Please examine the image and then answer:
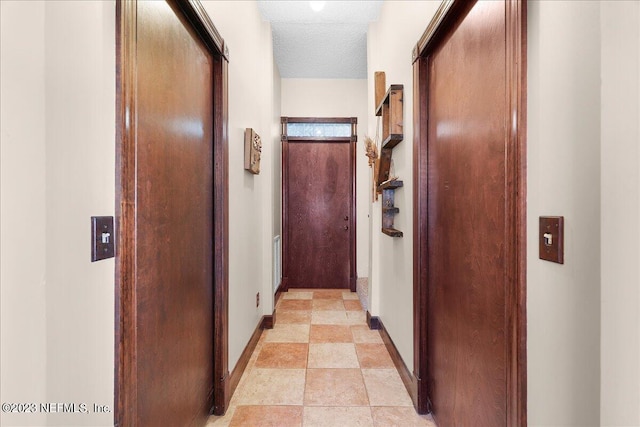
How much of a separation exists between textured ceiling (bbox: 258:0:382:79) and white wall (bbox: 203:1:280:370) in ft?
0.73

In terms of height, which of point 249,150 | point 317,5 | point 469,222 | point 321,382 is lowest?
point 321,382

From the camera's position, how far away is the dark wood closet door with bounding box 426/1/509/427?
1022mm

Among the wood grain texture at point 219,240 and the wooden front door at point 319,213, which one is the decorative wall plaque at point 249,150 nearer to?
the wood grain texture at point 219,240

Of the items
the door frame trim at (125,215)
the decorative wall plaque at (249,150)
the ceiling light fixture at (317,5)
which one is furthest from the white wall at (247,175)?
the door frame trim at (125,215)

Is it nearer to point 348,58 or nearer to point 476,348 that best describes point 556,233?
point 476,348

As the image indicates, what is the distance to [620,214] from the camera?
0.53 metres

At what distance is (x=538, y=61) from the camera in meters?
0.81

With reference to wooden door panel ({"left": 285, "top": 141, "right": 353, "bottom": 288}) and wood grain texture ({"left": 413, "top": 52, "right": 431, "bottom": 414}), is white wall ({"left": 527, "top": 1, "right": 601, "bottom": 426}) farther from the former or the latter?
wooden door panel ({"left": 285, "top": 141, "right": 353, "bottom": 288})

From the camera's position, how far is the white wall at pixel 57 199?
1.90 ft

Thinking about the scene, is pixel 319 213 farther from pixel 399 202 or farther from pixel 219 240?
pixel 219 240

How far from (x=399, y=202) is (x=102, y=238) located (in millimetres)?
1733

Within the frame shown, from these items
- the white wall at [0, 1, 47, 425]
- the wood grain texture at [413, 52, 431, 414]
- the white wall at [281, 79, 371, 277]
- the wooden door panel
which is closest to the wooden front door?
the wooden door panel

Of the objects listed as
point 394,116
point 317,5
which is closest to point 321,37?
point 317,5

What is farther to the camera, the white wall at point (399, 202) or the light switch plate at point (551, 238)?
the white wall at point (399, 202)
